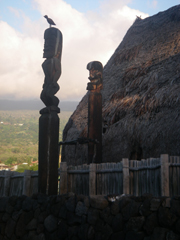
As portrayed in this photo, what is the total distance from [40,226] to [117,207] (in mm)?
1985

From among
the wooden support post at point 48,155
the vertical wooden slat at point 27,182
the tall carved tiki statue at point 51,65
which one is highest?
the tall carved tiki statue at point 51,65

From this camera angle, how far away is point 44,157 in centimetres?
730

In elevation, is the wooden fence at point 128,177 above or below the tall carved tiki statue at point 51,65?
below

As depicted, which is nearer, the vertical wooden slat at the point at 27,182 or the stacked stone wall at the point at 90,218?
the stacked stone wall at the point at 90,218

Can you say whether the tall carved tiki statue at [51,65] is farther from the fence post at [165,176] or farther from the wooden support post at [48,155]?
the fence post at [165,176]

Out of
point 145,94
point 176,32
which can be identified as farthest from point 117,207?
point 176,32

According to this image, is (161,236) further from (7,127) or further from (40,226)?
(7,127)

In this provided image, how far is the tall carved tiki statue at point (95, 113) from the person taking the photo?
10703 mm

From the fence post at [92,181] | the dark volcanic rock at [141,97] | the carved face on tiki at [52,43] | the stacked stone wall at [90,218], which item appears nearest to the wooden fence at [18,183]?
the stacked stone wall at [90,218]

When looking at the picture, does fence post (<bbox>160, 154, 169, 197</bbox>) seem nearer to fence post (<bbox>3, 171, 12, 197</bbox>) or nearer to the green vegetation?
fence post (<bbox>3, 171, 12, 197</bbox>)

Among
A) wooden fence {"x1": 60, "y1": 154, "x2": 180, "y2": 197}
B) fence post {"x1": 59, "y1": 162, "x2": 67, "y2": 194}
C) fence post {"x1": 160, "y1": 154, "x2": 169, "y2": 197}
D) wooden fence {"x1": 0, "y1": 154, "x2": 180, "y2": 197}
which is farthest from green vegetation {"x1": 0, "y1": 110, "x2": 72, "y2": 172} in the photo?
fence post {"x1": 160, "y1": 154, "x2": 169, "y2": 197}

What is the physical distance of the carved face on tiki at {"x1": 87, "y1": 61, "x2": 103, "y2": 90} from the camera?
11250mm

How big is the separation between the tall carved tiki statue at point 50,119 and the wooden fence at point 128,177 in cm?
74

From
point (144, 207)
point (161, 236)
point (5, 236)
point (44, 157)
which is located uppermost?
point (44, 157)
